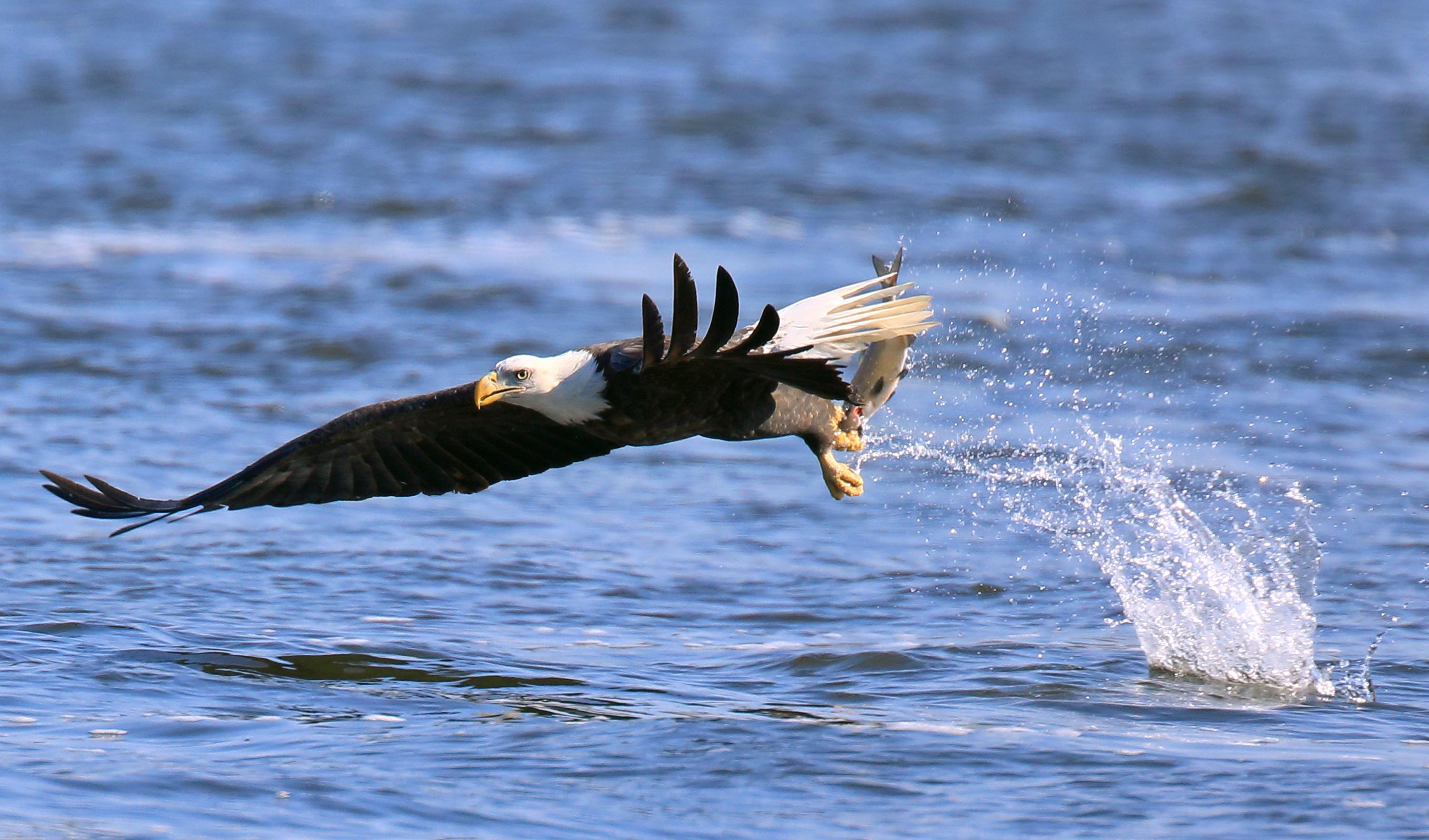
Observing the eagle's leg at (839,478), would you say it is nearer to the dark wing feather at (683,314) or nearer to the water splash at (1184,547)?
the water splash at (1184,547)

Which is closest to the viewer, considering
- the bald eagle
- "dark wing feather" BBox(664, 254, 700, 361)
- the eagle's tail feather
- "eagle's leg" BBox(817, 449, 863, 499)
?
"dark wing feather" BBox(664, 254, 700, 361)

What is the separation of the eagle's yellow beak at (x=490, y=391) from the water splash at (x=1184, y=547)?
2.15 meters

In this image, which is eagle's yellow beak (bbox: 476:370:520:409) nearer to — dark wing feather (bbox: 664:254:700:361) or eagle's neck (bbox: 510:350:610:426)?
eagle's neck (bbox: 510:350:610:426)

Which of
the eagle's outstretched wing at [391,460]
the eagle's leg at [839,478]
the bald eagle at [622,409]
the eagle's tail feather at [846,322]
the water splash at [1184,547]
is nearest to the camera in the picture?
the bald eagle at [622,409]

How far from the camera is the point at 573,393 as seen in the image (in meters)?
5.64

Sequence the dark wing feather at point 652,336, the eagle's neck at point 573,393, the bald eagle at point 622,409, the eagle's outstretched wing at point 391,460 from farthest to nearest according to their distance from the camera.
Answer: the eagle's outstretched wing at point 391,460, the eagle's neck at point 573,393, the bald eagle at point 622,409, the dark wing feather at point 652,336

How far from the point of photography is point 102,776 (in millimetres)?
4961

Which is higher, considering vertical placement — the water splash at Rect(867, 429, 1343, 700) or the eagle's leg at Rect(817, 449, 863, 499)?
the eagle's leg at Rect(817, 449, 863, 499)

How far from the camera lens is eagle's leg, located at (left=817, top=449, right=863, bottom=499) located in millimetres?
6316

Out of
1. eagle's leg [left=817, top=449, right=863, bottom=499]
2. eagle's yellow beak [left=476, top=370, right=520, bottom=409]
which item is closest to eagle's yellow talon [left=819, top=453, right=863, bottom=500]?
eagle's leg [left=817, top=449, right=863, bottom=499]

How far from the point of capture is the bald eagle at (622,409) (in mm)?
5102

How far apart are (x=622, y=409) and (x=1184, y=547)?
244 cm

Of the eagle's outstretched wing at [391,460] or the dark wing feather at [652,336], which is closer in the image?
the dark wing feather at [652,336]

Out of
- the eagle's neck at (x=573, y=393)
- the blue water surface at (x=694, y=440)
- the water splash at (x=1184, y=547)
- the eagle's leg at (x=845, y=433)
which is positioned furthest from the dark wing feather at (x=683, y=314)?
the water splash at (x=1184, y=547)
